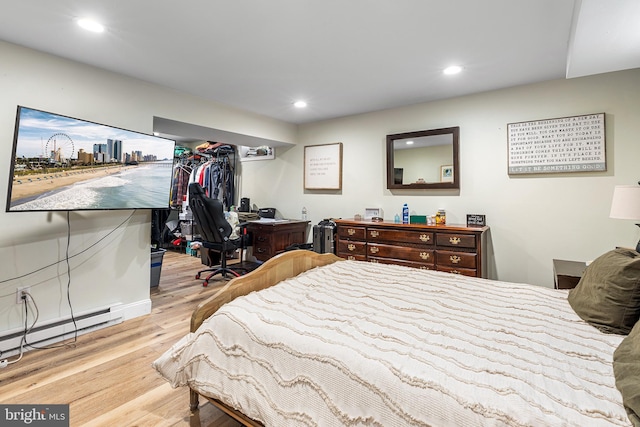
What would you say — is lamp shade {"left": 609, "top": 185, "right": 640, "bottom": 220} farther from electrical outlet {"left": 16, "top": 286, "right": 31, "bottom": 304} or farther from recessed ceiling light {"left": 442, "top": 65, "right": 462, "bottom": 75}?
electrical outlet {"left": 16, "top": 286, "right": 31, "bottom": 304}

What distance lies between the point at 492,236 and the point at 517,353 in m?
2.49

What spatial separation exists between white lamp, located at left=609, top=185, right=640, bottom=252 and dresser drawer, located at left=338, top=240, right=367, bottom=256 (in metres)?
2.16

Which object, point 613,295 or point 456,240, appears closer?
point 613,295

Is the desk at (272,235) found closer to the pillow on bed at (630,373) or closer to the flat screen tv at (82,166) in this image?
the flat screen tv at (82,166)

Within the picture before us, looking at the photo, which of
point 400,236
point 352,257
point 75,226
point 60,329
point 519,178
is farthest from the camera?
point 352,257

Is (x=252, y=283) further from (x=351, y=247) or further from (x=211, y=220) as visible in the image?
(x=211, y=220)

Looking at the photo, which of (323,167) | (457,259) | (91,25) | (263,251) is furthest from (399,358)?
(323,167)

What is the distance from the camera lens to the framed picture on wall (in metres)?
3.49

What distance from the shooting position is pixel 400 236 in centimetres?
333

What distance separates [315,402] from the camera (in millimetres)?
1092

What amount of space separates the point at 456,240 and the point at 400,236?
568mm

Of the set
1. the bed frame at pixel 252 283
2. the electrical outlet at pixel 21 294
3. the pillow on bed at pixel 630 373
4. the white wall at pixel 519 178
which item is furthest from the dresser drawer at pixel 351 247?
the electrical outlet at pixel 21 294

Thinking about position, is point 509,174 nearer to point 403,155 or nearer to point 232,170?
point 403,155
